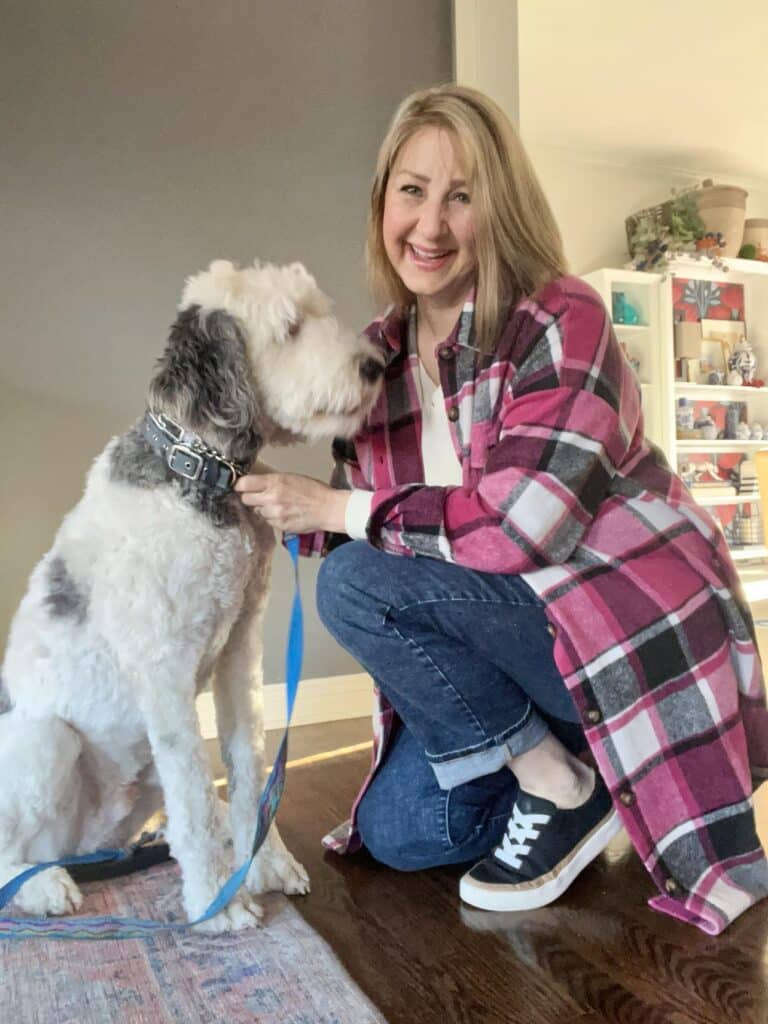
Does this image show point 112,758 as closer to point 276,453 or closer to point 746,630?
point 746,630

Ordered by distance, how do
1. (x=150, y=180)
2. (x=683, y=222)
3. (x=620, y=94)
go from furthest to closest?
(x=683, y=222)
(x=620, y=94)
(x=150, y=180)

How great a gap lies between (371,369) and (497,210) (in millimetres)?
390

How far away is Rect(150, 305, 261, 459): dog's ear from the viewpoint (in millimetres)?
1330

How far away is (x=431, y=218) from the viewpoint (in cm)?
155

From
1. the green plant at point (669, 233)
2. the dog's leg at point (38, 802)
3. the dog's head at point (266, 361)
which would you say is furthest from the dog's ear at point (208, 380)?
the green plant at point (669, 233)

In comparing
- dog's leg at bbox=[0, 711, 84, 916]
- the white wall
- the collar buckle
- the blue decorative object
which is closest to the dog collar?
the collar buckle

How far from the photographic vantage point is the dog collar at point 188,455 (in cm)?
134

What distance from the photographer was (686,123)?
6047mm

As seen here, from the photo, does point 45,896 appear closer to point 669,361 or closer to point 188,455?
point 188,455

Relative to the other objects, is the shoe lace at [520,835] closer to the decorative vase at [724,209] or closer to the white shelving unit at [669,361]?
the white shelving unit at [669,361]

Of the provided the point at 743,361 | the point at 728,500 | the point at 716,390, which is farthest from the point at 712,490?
the point at 743,361

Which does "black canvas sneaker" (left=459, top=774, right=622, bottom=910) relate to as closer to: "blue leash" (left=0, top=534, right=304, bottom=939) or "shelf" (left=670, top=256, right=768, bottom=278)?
"blue leash" (left=0, top=534, right=304, bottom=939)

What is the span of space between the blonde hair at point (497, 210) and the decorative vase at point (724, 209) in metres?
5.54

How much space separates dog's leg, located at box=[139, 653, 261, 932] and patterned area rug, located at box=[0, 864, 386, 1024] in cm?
5
